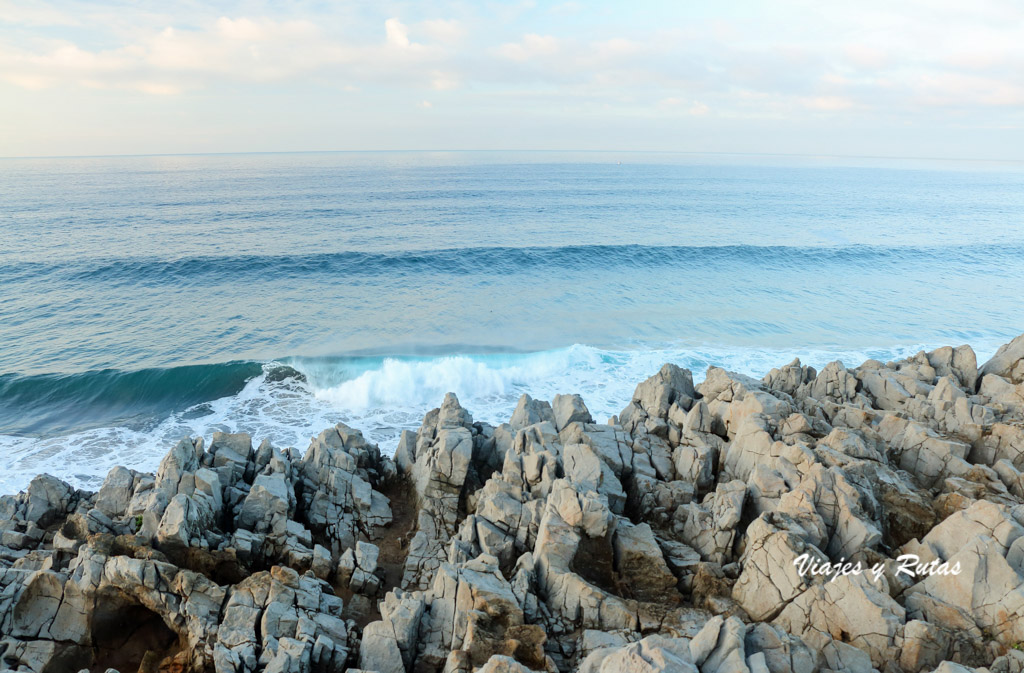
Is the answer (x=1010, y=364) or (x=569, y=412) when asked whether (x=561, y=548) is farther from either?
(x=1010, y=364)

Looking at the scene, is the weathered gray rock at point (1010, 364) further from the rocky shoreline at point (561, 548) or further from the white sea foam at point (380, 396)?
the white sea foam at point (380, 396)

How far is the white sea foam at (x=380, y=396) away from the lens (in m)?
20.9

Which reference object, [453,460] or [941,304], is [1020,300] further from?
[453,460]

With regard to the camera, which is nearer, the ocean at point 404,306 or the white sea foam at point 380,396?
the white sea foam at point 380,396

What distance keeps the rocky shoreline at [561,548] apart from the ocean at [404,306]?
7917 mm

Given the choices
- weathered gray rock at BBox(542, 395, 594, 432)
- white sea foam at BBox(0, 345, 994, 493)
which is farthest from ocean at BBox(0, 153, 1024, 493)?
weathered gray rock at BBox(542, 395, 594, 432)

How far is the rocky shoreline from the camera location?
902 centimetres

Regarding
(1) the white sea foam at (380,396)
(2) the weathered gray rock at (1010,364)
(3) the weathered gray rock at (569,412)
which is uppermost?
(2) the weathered gray rock at (1010,364)

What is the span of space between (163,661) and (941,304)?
4920 centimetres

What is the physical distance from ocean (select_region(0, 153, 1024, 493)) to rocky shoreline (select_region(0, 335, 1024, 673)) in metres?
7.92

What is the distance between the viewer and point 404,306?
40.0 m

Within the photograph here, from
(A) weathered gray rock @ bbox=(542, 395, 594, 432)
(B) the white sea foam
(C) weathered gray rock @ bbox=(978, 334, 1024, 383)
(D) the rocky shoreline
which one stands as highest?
(C) weathered gray rock @ bbox=(978, 334, 1024, 383)

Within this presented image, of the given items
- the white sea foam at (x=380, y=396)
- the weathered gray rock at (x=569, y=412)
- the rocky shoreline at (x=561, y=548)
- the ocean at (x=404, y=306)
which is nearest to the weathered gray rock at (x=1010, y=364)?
the rocky shoreline at (x=561, y=548)

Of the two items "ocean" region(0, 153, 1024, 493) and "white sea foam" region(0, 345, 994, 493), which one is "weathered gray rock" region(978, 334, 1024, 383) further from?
"ocean" region(0, 153, 1024, 493)
